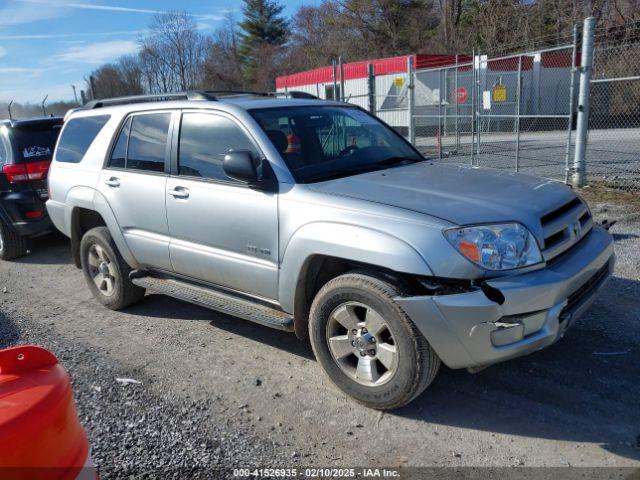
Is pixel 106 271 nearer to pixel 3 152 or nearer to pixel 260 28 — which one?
pixel 3 152

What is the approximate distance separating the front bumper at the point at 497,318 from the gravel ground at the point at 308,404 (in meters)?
0.49

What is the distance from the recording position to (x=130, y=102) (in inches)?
210

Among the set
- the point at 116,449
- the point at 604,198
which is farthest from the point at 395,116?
the point at 116,449

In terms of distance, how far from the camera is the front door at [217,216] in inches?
145

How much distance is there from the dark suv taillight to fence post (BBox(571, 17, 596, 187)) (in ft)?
26.7

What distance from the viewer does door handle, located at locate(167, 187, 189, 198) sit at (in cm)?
414

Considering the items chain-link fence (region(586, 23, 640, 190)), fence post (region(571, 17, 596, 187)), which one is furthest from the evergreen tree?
fence post (region(571, 17, 596, 187))

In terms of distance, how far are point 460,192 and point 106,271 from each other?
351 centimetres

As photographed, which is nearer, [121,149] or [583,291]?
[583,291]

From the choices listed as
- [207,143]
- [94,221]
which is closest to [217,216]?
[207,143]

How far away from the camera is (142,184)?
452cm

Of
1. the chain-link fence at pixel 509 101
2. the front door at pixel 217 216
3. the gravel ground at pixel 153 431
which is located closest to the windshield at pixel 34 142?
the front door at pixel 217 216

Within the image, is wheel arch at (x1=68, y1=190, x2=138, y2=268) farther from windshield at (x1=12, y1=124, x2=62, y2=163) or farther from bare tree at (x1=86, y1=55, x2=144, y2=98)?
bare tree at (x1=86, y1=55, x2=144, y2=98)

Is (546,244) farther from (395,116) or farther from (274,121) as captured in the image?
(395,116)
